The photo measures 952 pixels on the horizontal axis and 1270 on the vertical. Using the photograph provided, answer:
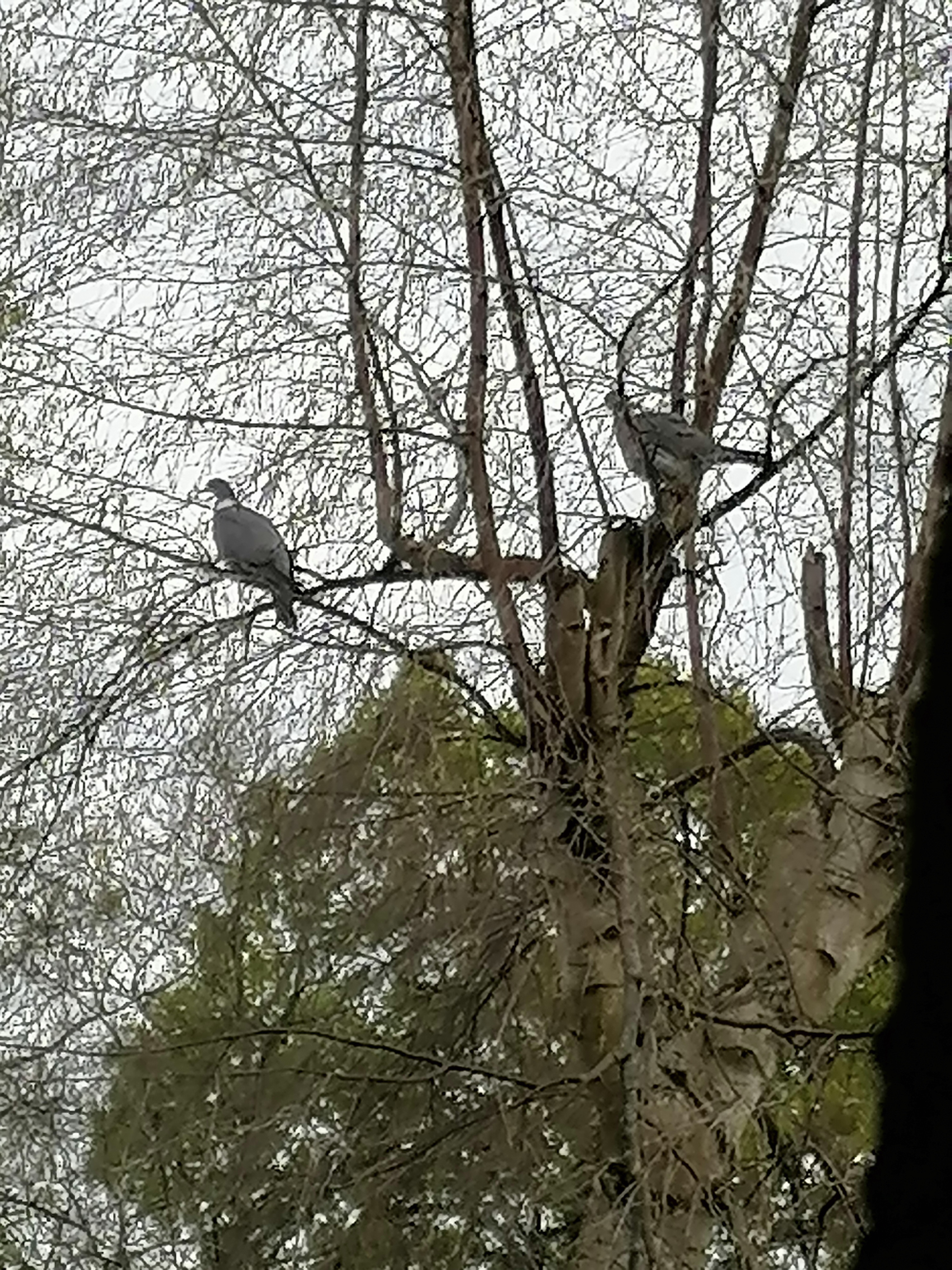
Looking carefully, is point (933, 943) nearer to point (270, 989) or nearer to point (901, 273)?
point (901, 273)

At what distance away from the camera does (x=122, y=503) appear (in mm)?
2061

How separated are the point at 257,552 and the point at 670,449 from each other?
47 centimetres

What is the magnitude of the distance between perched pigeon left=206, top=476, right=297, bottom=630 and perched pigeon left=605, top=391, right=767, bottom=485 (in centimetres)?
41

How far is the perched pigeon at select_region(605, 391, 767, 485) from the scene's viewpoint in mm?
1832

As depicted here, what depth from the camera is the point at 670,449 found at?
1.85 metres

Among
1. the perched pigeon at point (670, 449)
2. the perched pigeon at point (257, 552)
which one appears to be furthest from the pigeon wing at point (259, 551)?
the perched pigeon at point (670, 449)

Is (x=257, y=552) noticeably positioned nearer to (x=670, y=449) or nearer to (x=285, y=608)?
(x=285, y=608)

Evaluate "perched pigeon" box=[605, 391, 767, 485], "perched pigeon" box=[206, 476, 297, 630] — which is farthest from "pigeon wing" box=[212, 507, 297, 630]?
"perched pigeon" box=[605, 391, 767, 485]

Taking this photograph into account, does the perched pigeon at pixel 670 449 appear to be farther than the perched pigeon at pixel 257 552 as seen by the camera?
No

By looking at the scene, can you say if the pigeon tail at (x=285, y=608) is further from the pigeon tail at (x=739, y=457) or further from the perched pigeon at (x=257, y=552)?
the pigeon tail at (x=739, y=457)

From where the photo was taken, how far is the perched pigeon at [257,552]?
193 cm

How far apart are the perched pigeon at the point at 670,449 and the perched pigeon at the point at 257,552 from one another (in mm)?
415

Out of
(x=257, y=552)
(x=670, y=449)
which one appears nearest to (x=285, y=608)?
(x=257, y=552)

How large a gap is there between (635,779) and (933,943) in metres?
1.30
